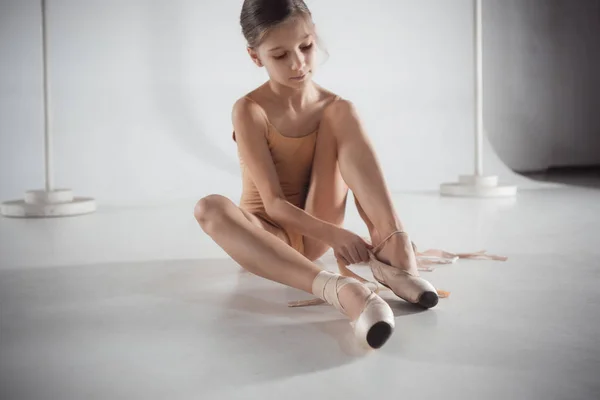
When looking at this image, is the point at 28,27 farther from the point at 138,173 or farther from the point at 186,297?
the point at 186,297

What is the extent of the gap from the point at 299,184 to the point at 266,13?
0.38 metres

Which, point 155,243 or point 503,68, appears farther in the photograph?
point 503,68

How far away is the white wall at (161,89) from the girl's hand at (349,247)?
6.22 ft

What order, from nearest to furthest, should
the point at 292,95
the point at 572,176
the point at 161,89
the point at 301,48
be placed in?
the point at 301,48
the point at 292,95
the point at 161,89
the point at 572,176

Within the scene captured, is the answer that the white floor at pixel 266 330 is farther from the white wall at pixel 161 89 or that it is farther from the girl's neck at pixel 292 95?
the white wall at pixel 161 89

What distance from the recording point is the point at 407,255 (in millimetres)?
1305

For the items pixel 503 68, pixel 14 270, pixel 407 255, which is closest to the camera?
pixel 407 255

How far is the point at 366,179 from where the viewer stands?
4.59 ft

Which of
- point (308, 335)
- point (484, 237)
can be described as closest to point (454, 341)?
point (308, 335)

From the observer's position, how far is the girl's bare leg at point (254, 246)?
127 centimetres

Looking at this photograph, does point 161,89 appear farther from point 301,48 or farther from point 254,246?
Result: point 254,246

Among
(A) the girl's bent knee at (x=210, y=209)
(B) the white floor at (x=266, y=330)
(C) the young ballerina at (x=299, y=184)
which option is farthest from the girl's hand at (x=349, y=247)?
(A) the girl's bent knee at (x=210, y=209)

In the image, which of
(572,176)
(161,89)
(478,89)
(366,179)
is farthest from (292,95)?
(572,176)

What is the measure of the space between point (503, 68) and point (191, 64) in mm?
1839
